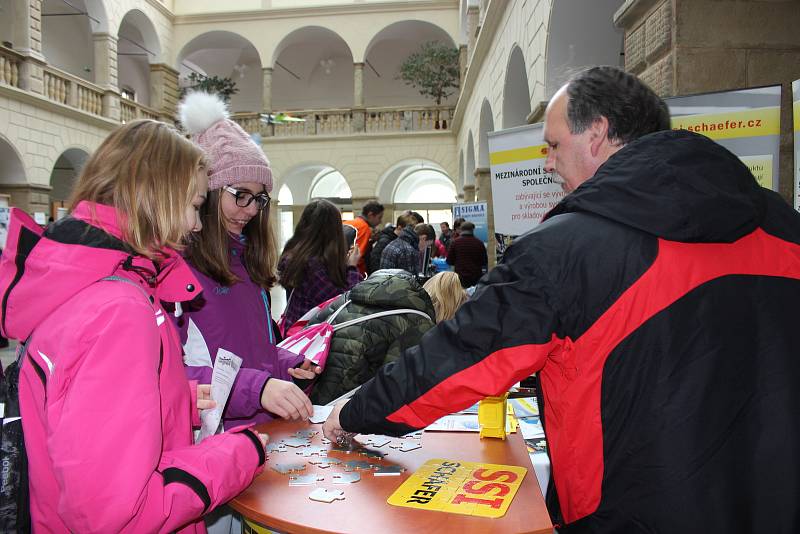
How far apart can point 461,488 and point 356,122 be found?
2006cm

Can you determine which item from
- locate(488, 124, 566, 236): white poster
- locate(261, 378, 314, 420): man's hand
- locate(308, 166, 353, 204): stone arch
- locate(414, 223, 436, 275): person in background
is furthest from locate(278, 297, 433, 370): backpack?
locate(308, 166, 353, 204): stone arch

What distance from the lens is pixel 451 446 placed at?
177 cm

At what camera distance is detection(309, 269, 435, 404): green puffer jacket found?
238cm

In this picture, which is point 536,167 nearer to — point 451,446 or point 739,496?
point 451,446

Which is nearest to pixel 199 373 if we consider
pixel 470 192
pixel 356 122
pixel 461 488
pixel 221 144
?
pixel 221 144

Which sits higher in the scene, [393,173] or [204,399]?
[393,173]

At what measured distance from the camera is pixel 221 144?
2166mm

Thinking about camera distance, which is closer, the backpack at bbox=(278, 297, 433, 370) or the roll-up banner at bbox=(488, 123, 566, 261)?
the backpack at bbox=(278, 297, 433, 370)

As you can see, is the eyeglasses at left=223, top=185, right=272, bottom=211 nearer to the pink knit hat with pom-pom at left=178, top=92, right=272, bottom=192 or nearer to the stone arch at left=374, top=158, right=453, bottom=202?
the pink knit hat with pom-pom at left=178, top=92, right=272, bottom=192

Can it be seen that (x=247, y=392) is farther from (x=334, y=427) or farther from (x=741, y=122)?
(x=741, y=122)

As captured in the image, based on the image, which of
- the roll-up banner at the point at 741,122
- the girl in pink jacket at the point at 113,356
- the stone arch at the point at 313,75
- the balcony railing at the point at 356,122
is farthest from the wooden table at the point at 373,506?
the stone arch at the point at 313,75

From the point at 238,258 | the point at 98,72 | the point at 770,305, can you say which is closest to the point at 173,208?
the point at 238,258

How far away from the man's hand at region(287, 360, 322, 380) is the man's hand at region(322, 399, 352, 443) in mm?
567

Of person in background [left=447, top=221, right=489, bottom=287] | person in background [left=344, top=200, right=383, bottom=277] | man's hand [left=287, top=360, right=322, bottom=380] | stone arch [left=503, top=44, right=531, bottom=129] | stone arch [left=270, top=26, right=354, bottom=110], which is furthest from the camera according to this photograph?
stone arch [left=270, top=26, right=354, bottom=110]
